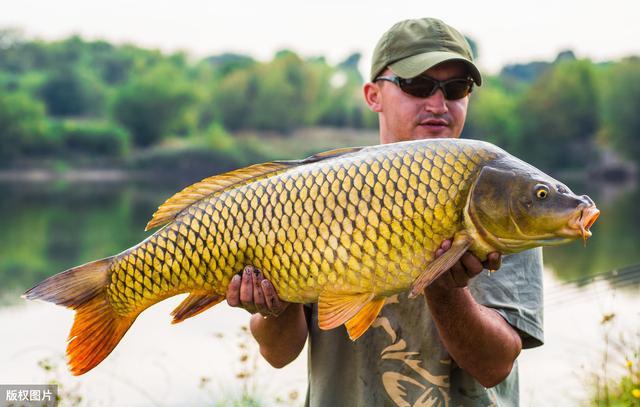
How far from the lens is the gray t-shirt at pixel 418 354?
1.64 metres

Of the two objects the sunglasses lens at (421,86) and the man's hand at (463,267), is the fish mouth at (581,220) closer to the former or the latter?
the man's hand at (463,267)

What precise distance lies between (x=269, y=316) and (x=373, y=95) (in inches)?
28.7

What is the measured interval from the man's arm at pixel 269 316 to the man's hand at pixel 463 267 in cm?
35

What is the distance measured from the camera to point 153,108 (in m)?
43.8

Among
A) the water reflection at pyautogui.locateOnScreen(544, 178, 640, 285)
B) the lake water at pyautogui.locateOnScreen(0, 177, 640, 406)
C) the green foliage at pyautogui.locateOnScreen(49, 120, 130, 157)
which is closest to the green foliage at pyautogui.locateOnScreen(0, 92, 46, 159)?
the green foliage at pyautogui.locateOnScreen(49, 120, 130, 157)

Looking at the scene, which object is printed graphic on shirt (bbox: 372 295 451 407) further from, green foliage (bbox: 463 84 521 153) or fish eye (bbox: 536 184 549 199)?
green foliage (bbox: 463 84 521 153)

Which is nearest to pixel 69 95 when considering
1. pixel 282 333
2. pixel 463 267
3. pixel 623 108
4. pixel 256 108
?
pixel 256 108

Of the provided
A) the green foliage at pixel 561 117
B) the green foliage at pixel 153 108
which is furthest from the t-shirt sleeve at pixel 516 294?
the green foliage at pixel 153 108

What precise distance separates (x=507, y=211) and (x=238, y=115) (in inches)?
1817

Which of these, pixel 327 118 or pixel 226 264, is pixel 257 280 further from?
pixel 327 118

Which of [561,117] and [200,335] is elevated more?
[561,117]

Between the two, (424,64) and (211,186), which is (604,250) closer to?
(424,64)

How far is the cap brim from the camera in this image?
1.89m

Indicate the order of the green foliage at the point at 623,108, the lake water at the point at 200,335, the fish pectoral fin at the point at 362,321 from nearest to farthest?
the fish pectoral fin at the point at 362,321
the lake water at the point at 200,335
the green foliage at the point at 623,108
